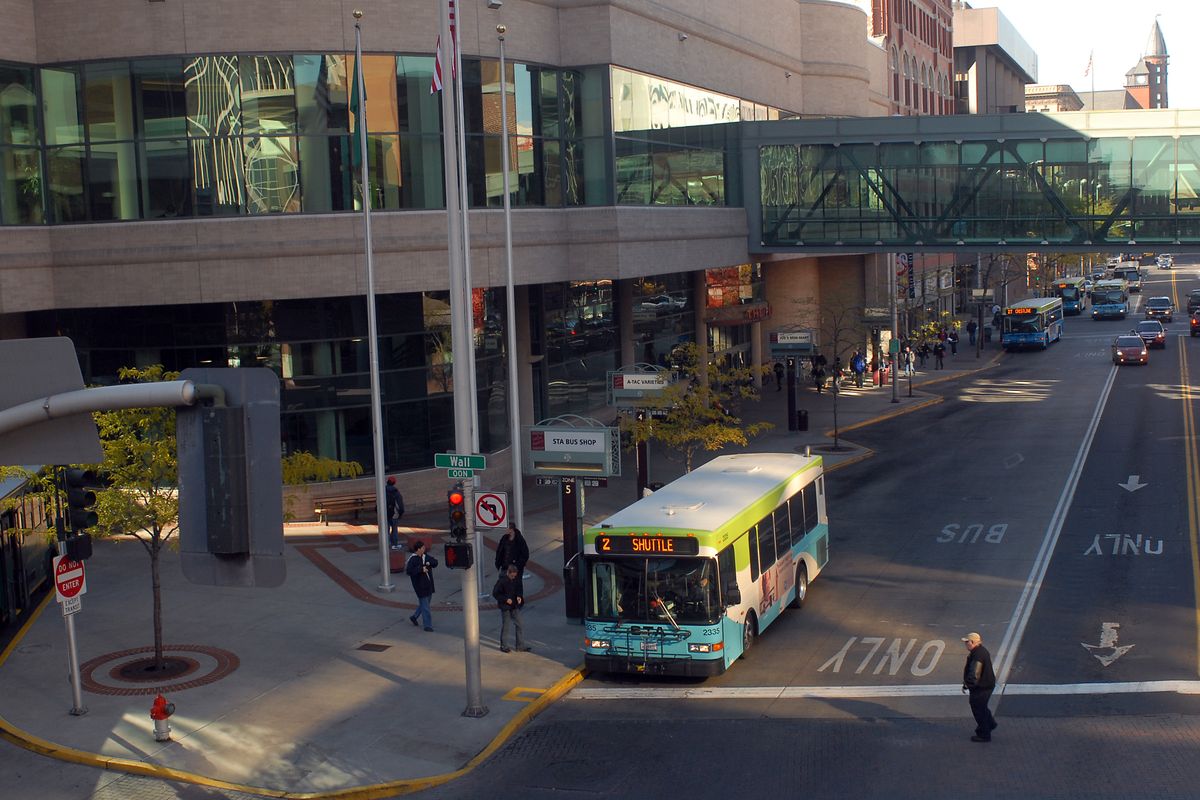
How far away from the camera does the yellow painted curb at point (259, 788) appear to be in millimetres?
15953

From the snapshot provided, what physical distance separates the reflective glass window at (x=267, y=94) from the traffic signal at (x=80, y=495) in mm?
18834

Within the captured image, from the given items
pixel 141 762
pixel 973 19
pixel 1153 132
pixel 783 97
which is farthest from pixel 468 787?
pixel 973 19

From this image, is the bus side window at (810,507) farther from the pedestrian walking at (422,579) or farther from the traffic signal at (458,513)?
the traffic signal at (458,513)

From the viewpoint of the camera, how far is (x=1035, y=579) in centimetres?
2606

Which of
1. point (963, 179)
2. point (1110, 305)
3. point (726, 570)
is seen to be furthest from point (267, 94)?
point (1110, 305)

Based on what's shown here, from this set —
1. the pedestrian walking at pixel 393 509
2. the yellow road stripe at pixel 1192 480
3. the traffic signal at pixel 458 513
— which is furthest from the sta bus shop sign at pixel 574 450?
the yellow road stripe at pixel 1192 480

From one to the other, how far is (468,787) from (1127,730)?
8.63m

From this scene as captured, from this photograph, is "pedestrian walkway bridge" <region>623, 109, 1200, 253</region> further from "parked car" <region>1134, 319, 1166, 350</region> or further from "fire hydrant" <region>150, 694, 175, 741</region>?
"parked car" <region>1134, 319, 1166, 350</region>

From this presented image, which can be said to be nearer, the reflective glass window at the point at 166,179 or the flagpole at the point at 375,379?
the flagpole at the point at 375,379

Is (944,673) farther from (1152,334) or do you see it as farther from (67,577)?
(1152,334)

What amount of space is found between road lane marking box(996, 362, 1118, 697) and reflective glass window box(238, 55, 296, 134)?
20.1 meters

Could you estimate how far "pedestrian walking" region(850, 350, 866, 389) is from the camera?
65000mm

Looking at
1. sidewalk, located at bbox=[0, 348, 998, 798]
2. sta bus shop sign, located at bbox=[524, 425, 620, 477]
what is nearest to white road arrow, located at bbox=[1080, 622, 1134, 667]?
sidewalk, located at bbox=[0, 348, 998, 798]

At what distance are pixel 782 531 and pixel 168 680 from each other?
1059 centimetres
